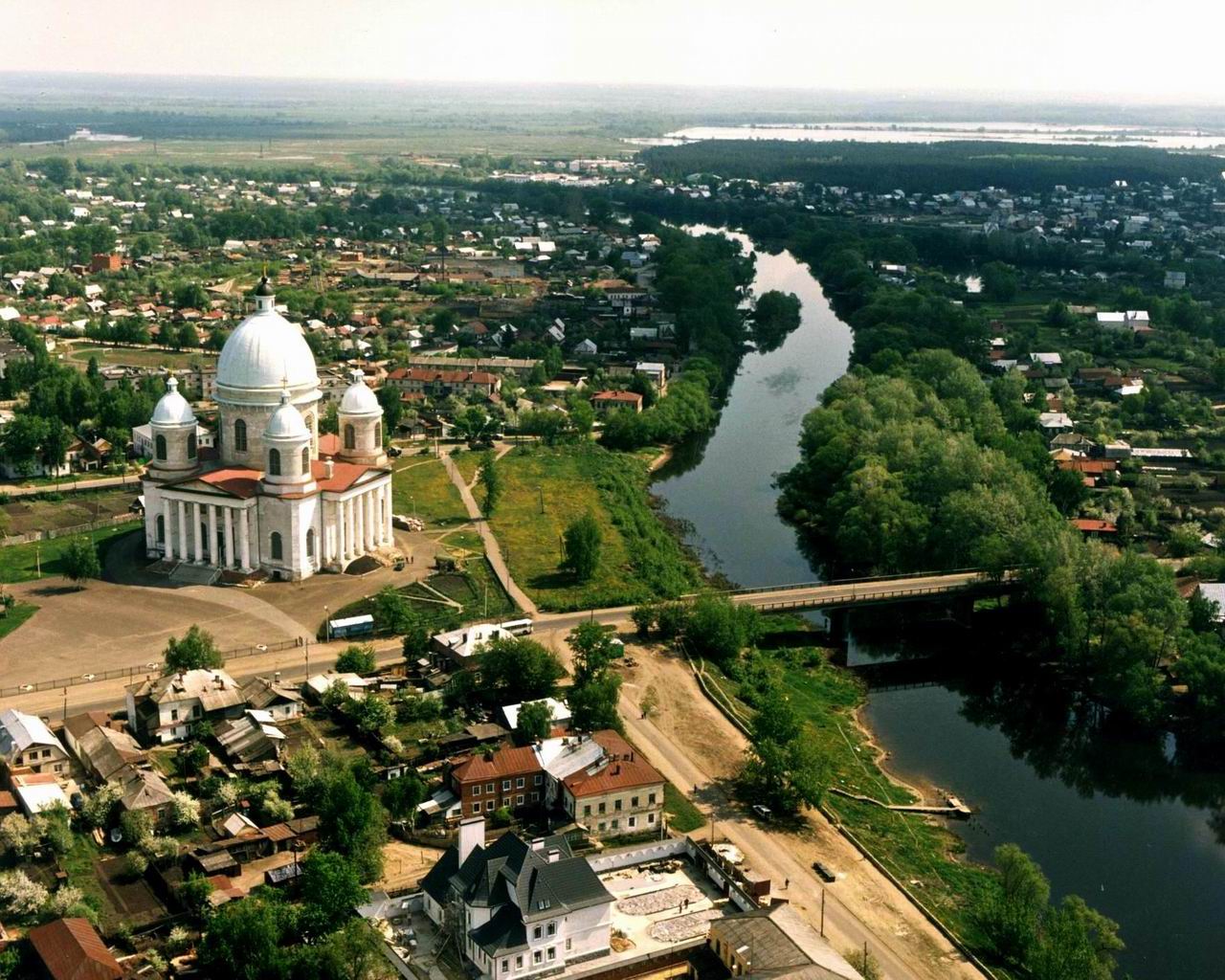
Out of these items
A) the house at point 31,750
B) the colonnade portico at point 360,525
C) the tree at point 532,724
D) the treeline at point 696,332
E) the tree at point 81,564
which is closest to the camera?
the house at point 31,750

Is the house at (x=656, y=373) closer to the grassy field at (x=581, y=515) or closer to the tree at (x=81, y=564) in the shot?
the grassy field at (x=581, y=515)

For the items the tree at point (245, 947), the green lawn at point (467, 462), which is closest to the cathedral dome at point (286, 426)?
the green lawn at point (467, 462)

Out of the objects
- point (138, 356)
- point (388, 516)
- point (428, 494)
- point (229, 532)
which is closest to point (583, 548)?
point (388, 516)

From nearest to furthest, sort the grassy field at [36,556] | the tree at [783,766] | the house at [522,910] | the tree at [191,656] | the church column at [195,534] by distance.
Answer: the house at [522,910]
the tree at [783,766]
the tree at [191,656]
the grassy field at [36,556]
the church column at [195,534]

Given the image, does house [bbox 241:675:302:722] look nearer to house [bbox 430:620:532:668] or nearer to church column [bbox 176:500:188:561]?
house [bbox 430:620:532:668]

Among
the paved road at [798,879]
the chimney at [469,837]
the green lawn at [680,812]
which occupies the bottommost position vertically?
the paved road at [798,879]

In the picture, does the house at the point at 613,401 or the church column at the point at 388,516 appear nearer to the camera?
the church column at the point at 388,516
